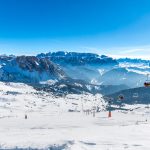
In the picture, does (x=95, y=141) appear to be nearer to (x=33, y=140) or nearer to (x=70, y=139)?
(x=70, y=139)

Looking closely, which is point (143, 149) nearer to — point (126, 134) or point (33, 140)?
point (126, 134)

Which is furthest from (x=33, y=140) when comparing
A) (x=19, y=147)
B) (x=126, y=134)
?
(x=126, y=134)

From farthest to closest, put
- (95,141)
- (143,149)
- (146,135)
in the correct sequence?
(146,135) → (95,141) → (143,149)

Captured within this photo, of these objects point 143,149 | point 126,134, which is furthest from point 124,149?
point 126,134

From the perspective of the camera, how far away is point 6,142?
34.7 m

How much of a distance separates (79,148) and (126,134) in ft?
30.9

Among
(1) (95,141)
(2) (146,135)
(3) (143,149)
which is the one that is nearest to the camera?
(3) (143,149)

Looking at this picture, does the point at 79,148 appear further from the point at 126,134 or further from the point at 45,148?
the point at 126,134

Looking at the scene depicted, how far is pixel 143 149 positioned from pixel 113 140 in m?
4.50

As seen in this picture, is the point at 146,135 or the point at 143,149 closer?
the point at 143,149

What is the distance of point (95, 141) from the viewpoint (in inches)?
1356

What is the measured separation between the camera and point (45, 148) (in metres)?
32.3

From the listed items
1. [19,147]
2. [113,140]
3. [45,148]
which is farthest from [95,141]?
[19,147]

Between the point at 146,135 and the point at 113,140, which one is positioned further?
the point at 146,135
